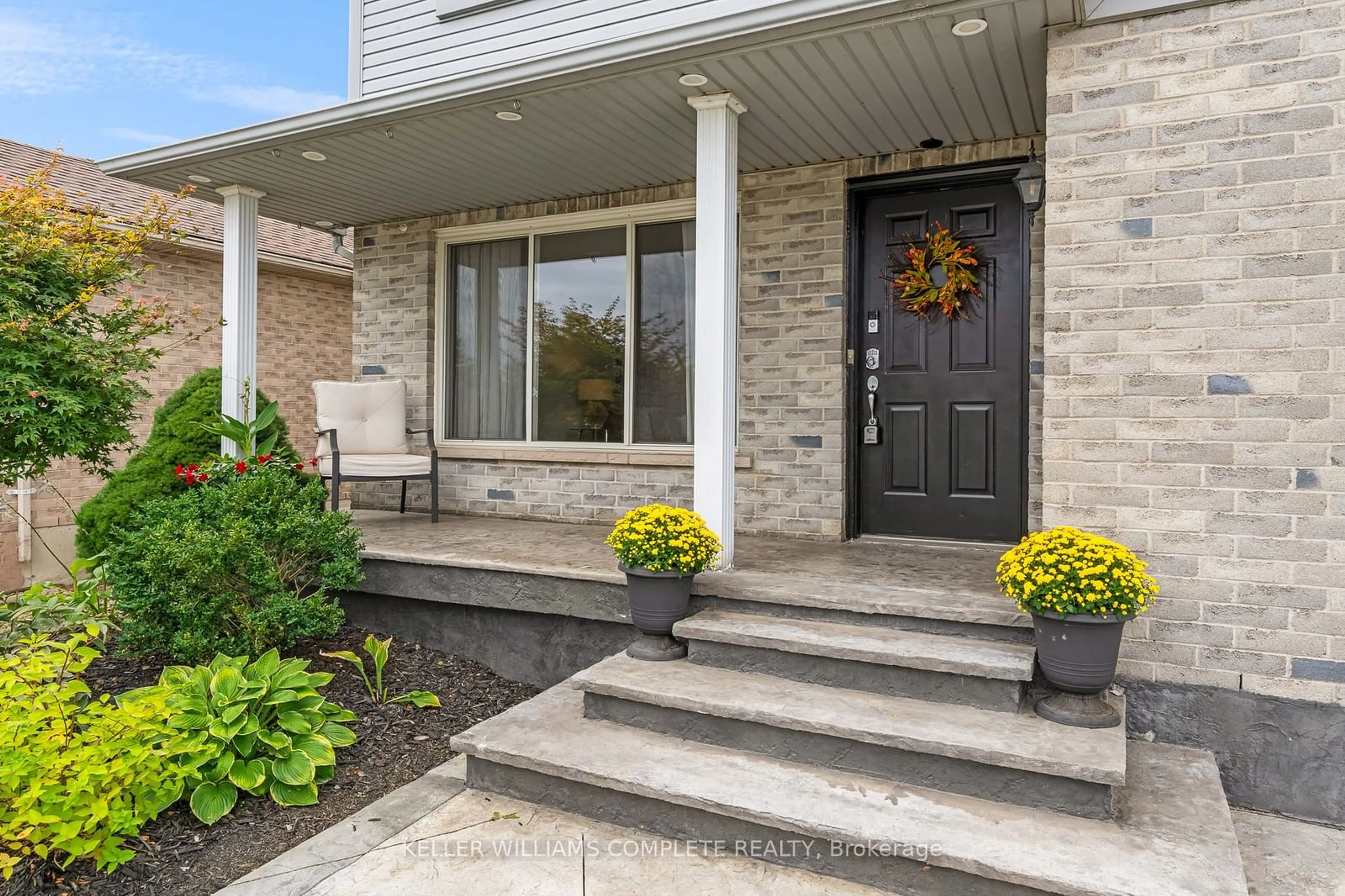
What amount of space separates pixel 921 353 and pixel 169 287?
7132mm

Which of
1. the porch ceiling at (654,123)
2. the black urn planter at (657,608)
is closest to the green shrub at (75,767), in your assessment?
the black urn planter at (657,608)

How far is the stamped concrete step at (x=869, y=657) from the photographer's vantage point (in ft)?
8.63

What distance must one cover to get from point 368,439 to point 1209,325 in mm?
4696

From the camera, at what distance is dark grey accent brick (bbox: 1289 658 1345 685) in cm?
262

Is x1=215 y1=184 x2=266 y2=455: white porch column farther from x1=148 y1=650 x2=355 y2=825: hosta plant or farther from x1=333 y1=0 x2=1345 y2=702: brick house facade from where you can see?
x1=333 y1=0 x2=1345 y2=702: brick house facade

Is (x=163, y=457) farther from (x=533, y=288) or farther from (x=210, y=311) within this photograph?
(x=210, y=311)

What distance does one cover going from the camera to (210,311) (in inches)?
326

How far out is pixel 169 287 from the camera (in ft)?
26.2

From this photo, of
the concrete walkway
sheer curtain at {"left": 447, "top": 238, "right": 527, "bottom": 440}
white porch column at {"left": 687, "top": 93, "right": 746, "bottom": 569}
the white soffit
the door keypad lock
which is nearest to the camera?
the concrete walkway

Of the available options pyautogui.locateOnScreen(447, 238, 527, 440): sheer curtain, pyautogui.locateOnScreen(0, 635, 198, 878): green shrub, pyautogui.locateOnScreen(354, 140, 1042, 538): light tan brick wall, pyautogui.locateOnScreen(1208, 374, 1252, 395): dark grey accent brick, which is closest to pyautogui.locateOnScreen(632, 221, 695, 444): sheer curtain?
pyautogui.locateOnScreen(354, 140, 1042, 538): light tan brick wall

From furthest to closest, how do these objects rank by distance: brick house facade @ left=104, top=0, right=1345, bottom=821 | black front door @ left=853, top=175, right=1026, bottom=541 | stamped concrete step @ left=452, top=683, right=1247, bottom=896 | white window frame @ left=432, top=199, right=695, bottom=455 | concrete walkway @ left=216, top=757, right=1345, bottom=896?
white window frame @ left=432, top=199, right=695, bottom=455
black front door @ left=853, top=175, right=1026, bottom=541
brick house facade @ left=104, top=0, right=1345, bottom=821
concrete walkway @ left=216, top=757, right=1345, bottom=896
stamped concrete step @ left=452, top=683, right=1247, bottom=896

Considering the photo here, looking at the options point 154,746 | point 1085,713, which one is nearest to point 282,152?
point 154,746

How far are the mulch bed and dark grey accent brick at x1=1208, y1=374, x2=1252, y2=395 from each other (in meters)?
2.94

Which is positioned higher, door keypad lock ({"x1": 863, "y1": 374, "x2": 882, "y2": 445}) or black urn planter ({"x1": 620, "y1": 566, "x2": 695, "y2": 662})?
door keypad lock ({"x1": 863, "y1": 374, "x2": 882, "y2": 445})
